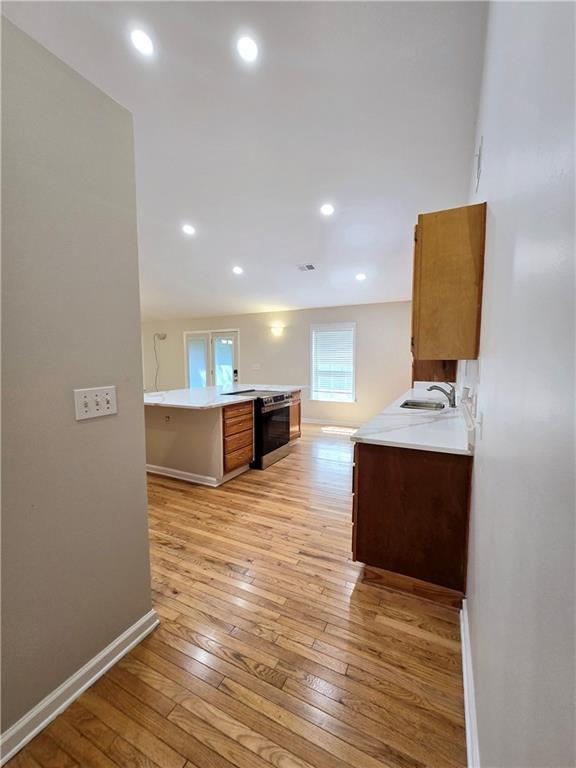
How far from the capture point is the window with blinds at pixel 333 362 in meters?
6.08

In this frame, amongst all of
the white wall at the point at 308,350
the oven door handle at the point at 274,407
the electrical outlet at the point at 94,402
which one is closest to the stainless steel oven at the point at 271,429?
the oven door handle at the point at 274,407

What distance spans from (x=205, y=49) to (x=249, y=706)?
11.5 feet

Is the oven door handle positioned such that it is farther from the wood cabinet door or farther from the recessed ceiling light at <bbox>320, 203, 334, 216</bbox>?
the recessed ceiling light at <bbox>320, 203, 334, 216</bbox>

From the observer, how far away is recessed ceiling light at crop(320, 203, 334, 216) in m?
3.41

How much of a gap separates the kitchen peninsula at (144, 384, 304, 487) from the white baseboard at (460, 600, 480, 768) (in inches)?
91.7

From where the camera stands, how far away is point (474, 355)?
157cm

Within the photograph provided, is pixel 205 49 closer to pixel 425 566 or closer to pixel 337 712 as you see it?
pixel 425 566

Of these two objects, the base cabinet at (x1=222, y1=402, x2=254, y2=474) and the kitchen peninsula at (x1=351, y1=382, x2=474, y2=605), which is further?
the base cabinet at (x1=222, y1=402, x2=254, y2=474)

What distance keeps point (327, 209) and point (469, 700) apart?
3.94 m

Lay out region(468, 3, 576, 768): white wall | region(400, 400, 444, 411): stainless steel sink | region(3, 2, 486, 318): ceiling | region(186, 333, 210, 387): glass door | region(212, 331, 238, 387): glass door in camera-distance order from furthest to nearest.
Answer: region(186, 333, 210, 387): glass door → region(212, 331, 238, 387): glass door → region(400, 400, 444, 411): stainless steel sink → region(3, 2, 486, 318): ceiling → region(468, 3, 576, 768): white wall

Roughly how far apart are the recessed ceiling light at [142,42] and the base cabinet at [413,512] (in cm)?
288

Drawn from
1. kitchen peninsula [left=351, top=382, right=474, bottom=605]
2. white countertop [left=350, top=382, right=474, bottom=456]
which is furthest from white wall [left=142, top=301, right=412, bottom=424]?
kitchen peninsula [left=351, top=382, right=474, bottom=605]

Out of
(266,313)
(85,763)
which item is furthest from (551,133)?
(266,313)

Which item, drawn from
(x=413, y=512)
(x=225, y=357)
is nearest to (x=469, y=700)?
(x=413, y=512)
